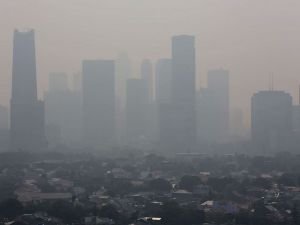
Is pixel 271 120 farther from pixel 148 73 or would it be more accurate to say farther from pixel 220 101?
pixel 148 73

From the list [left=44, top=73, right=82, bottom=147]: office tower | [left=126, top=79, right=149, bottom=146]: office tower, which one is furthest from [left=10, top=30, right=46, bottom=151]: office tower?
[left=44, top=73, right=82, bottom=147]: office tower

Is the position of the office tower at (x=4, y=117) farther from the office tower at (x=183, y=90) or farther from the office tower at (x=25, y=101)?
the office tower at (x=183, y=90)

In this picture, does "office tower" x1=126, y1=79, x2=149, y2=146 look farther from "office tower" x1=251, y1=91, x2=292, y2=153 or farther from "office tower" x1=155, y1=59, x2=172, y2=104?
"office tower" x1=251, y1=91, x2=292, y2=153

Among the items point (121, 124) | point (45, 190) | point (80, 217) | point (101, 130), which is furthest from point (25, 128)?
point (80, 217)

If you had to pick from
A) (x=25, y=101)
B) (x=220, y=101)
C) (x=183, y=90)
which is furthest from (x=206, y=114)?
(x=25, y=101)

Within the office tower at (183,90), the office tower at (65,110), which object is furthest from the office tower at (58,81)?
the office tower at (183,90)
